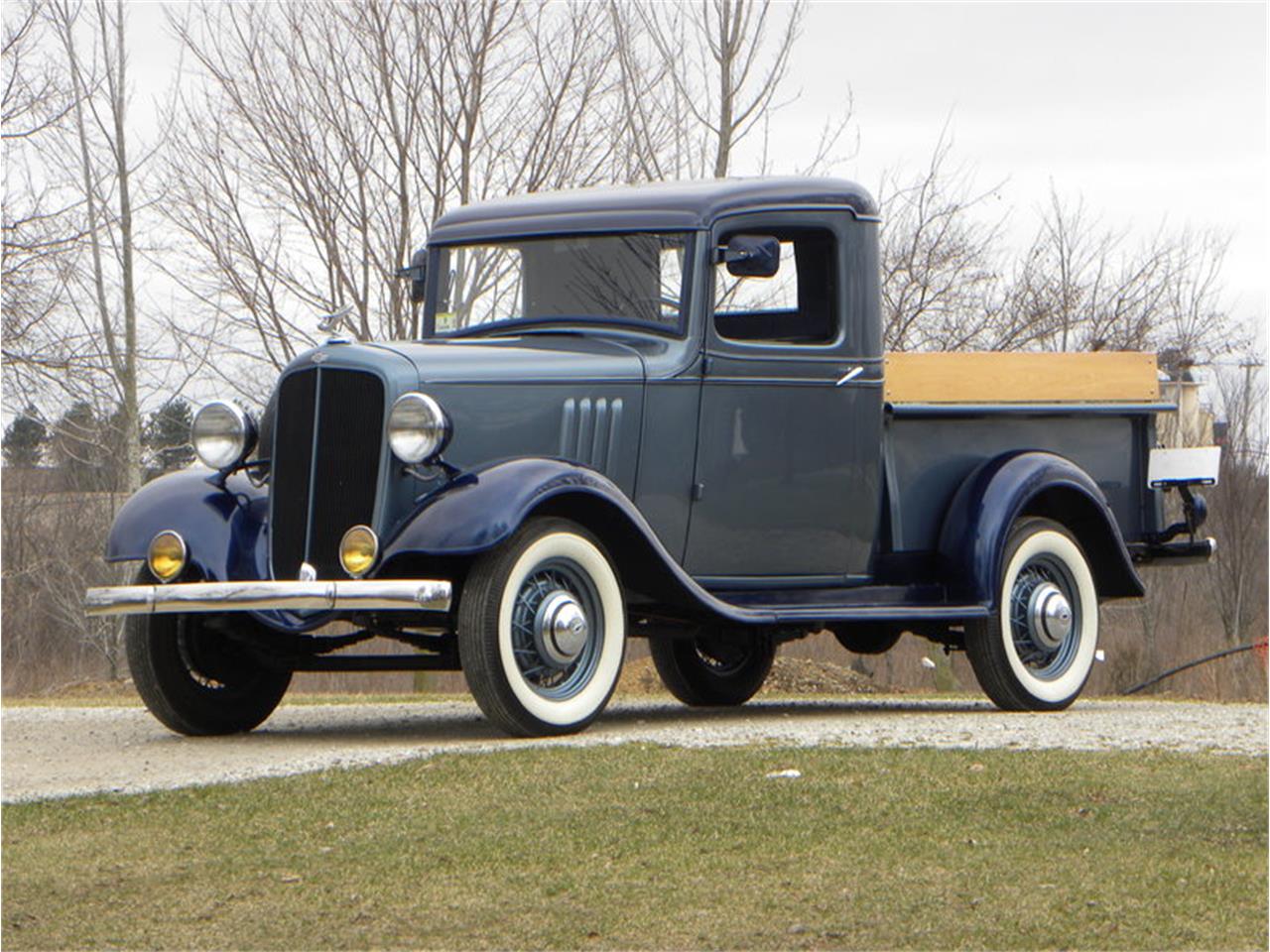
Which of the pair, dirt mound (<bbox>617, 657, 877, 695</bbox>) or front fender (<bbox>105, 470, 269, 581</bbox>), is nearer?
front fender (<bbox>105, 470, 269, 581</bbox>)

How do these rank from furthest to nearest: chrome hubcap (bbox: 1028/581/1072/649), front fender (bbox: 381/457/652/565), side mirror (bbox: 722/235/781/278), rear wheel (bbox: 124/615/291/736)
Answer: chrome hubcap (bbox: 1028/581/1072/649)
side mirror (bbox: 722/235/781/278)
rear wheel (bbox: 124/615/291/736)
front fender (bbox: 381/457/652/565)

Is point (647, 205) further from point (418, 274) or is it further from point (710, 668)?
point (710, 668)

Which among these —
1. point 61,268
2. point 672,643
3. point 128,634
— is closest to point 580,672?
point 128,634

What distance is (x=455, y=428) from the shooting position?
8375mm

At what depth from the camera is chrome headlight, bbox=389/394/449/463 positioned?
316 inches

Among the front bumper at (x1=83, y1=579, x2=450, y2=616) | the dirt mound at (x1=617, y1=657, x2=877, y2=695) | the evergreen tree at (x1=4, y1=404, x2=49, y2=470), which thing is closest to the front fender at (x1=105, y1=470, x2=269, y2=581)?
the front bumper at (x1=83, y1=579, x2=450, y2=616)

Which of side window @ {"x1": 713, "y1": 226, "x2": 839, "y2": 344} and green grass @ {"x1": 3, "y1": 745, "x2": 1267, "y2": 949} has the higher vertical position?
side window @ {"x1": 713, "y1": 226, "x2": 839, "y2": 344}

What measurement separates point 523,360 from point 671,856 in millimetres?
3242

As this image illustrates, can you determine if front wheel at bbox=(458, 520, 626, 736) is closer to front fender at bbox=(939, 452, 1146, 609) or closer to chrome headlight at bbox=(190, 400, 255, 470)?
chrome headlight at bbox=(190, 400, 255, 470)

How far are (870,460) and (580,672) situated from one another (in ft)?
7.03

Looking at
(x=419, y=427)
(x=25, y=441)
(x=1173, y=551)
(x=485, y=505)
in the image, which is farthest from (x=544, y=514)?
(x=25, y=441)

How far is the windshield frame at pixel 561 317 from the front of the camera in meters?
9.17

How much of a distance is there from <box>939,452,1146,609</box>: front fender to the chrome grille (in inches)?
129

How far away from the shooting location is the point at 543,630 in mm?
8156
